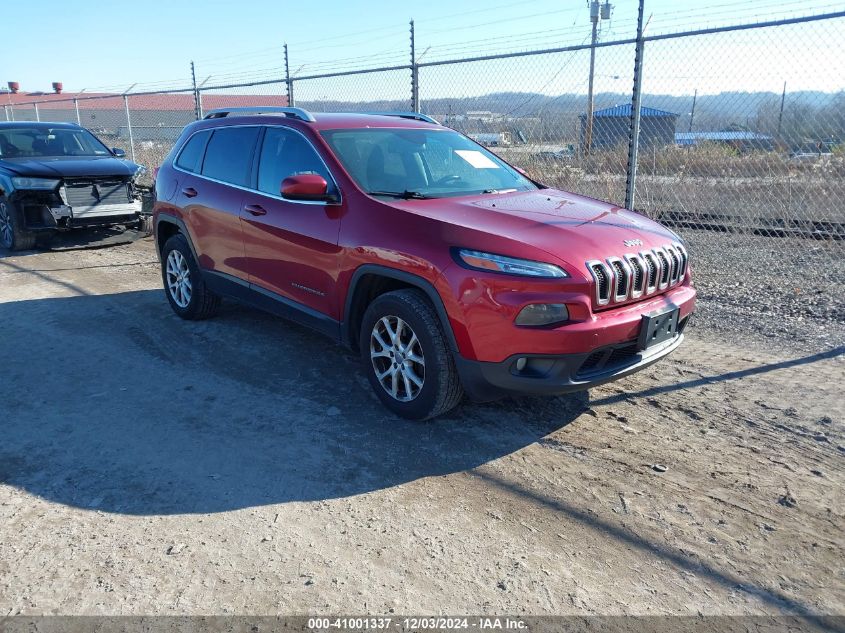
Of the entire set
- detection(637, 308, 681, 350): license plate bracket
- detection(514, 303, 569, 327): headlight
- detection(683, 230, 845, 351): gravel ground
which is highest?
detection(514, 303, 569, 327): headlight

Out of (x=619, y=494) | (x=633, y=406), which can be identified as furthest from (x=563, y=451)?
(x=633, y=406)

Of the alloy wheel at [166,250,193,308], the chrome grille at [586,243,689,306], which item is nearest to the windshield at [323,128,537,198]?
the chrome grille at [586,243,689,306]

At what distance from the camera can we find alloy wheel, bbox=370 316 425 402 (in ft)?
13.2

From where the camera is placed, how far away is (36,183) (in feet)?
30.2

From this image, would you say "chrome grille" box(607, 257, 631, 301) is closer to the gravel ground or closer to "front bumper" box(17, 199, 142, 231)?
the gravel ground

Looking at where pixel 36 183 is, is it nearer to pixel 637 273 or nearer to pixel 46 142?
pixel 46 142

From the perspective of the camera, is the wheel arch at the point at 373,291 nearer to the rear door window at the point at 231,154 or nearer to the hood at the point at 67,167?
the rear door window at the point at 231,154

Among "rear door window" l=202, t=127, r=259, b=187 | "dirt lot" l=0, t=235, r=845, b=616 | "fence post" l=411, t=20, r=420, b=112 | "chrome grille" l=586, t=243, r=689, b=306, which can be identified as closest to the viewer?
"dirt lot" l=0, t=235, r=845, b=616

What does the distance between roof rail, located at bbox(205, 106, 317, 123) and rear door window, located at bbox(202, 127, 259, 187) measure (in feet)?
0.66

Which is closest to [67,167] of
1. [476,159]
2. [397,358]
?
[476,159]

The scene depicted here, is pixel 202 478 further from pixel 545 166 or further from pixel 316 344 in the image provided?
pixel 545 166

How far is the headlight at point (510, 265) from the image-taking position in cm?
350

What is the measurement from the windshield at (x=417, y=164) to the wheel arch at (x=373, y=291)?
0.56m

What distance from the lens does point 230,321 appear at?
20.8 feet
